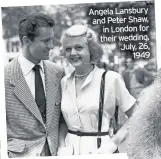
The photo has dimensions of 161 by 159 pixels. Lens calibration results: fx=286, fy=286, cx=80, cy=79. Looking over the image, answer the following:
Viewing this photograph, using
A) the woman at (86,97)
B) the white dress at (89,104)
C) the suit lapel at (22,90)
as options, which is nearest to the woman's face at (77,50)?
the woman at (86,97)

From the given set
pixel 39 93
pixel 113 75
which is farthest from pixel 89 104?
pixel 39 93

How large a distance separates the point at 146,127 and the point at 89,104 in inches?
20.0

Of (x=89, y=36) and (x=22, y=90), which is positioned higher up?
(x=89, y=36)

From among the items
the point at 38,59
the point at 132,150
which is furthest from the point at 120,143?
the point at 38,59

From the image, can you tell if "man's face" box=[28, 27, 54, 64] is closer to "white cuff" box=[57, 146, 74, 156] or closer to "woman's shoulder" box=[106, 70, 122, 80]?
"woman's shoulder" box=[106, 70, 122, 80]

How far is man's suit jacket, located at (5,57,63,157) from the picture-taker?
7.64 ft

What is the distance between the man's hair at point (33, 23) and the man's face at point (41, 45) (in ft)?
0.11

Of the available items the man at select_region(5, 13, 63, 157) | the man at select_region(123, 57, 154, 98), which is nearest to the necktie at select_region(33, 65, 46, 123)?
the man at select_region(5, 13, 63, 157)

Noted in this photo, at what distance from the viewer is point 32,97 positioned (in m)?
2.34

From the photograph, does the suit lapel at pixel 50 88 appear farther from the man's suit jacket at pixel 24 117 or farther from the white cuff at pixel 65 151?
the white cuff at pixel 65 151

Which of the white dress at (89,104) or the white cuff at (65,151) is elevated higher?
the white dress at (89,104)

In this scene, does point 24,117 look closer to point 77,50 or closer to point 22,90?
point 22,90

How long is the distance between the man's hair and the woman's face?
21cm

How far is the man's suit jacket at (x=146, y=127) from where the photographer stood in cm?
234
